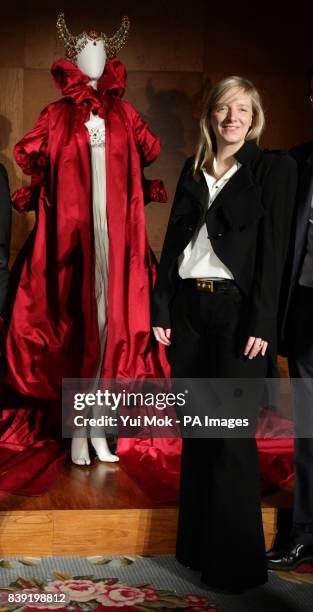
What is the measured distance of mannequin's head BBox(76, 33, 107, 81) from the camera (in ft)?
9.81

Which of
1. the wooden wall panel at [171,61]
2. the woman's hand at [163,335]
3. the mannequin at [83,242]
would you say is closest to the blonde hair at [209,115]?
the woman's hand at [163,335]

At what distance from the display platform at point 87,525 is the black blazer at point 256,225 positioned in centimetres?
73

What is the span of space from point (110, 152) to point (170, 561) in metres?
1.37

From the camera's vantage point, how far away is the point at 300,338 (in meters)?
2.38

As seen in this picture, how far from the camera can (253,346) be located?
2135 millimetres

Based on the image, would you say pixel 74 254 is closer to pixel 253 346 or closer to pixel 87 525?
pixel 87 525

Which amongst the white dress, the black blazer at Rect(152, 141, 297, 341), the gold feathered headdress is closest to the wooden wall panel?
the gold feathered headdress

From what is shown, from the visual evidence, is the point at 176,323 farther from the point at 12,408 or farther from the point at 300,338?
the point at 12,408

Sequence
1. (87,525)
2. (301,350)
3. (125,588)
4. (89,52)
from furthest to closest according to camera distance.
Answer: (89,52)
(87,525)
(301,350)
(125,588)

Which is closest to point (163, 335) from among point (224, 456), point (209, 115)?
point (224, 456)

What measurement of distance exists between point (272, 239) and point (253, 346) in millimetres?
272

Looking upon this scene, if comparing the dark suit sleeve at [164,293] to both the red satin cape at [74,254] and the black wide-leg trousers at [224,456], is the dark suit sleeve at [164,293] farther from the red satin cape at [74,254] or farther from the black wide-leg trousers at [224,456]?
the red satin cape at [74,254]

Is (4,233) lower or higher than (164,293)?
higher

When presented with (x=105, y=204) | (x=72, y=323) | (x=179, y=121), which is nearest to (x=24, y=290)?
(x=72, y=323)
